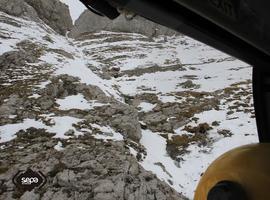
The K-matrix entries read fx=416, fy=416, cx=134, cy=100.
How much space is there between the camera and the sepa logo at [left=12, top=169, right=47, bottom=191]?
10817mm

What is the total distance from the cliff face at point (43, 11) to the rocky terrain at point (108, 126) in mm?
14874

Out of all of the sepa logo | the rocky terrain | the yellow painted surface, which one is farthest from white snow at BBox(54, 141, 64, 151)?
the yellow painted surface

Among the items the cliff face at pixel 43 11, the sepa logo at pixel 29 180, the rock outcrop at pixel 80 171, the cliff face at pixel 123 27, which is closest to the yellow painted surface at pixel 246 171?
the rock outcrop at pixel 80 171

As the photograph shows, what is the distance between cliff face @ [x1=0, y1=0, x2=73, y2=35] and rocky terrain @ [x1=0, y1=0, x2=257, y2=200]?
1487 cm

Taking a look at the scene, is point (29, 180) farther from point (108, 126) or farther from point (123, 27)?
point (123, 27)

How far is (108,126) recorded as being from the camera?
16.5m

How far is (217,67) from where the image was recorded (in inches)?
1757

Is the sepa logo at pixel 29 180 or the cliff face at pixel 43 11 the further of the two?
the cliff face at pixel 43 11

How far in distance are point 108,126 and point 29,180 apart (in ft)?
18.9

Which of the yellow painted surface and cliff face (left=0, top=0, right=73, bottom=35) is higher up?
cliff face (left=0, top=0, right=73, bottom=35)

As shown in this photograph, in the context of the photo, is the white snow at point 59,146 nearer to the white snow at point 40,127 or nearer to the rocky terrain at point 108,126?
the rocky terrain at point 108,126

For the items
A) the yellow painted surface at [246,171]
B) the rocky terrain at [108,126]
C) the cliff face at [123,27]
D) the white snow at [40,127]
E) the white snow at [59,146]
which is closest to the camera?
the yellow painted surface at [246,171]

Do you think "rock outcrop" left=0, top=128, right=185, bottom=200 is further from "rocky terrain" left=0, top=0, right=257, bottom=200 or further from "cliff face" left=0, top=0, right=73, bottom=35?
"cliff face" left=0, top=0, right=73, bottom=35

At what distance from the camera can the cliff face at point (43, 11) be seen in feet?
173
